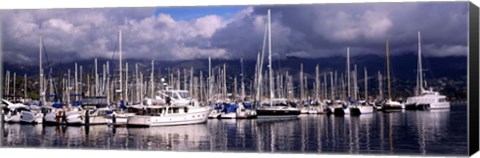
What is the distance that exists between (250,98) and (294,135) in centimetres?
163

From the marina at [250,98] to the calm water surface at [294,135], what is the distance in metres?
0.05

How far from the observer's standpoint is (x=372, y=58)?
2814cm

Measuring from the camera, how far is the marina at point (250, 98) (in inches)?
1096

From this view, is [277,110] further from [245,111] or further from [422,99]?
[422,99]

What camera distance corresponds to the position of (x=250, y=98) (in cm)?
3112

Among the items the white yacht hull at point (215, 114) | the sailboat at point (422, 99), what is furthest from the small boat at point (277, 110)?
the sailboat at point (422, 99)

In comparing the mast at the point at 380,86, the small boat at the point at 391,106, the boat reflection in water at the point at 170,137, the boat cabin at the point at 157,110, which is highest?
the mast at the point at 380,86

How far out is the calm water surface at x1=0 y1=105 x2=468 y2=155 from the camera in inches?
1083

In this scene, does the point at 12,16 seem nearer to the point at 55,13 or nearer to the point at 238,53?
the point at 55,13

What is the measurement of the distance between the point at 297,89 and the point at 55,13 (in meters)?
7.17

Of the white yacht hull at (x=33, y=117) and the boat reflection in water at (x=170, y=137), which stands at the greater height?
the white yacht hull at (x=33, y=117)

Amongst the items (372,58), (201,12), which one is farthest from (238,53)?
(372,58)

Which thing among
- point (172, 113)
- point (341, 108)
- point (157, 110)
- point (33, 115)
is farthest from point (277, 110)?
point (33, 115)

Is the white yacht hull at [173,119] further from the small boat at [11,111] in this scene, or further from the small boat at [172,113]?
the small boat at [11,111]
